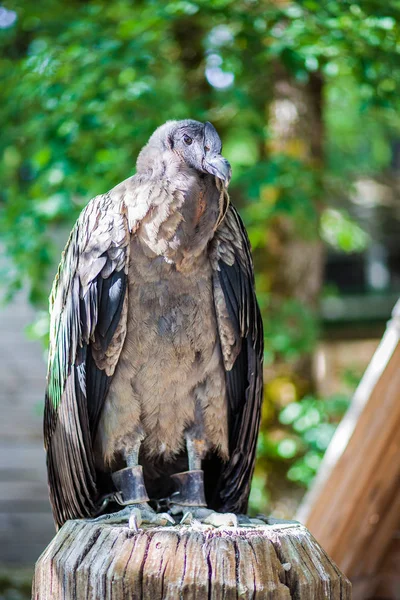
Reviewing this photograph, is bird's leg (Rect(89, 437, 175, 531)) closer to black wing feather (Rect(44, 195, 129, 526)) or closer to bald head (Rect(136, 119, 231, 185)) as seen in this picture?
black wing feather (Rect(44, 195, 129, 526))

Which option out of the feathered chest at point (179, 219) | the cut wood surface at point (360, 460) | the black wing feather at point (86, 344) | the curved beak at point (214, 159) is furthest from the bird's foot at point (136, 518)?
the cut wood surface at point (360, 460)

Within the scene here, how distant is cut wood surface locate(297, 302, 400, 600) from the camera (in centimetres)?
350

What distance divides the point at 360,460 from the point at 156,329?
155cm

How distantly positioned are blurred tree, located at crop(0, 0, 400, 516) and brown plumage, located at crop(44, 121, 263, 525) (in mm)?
2043

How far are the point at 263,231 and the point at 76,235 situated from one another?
341 centimetres

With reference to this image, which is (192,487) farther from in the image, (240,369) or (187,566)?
(187,566)

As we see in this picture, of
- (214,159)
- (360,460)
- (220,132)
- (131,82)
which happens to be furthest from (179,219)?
(220,132)

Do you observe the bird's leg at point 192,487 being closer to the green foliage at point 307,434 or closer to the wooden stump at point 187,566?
the wooden stump at point 187,566

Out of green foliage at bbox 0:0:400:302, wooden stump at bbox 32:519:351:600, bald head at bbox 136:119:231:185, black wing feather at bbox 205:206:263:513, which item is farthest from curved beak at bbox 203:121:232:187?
green foliage at bbox 0:0:400:302

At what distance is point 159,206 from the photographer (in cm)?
247

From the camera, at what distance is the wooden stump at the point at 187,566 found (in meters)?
1.89

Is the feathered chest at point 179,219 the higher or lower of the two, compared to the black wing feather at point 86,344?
higher

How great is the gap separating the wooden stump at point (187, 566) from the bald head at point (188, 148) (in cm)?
113

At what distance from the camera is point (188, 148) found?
2.50m
